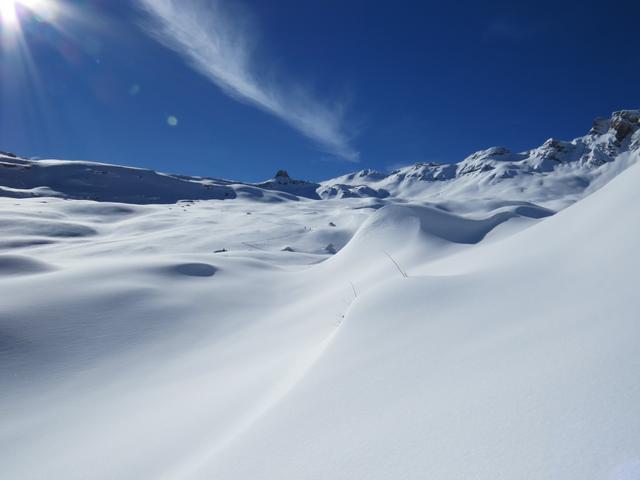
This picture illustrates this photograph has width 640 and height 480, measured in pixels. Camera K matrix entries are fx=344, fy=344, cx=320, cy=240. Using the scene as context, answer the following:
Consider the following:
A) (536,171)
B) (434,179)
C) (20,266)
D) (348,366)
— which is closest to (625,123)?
(536,171)

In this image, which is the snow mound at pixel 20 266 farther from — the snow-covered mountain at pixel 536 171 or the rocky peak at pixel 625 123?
the rocky peak at pixel 625 123

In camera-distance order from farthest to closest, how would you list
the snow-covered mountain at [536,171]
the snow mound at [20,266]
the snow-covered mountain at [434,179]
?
the snow-covered mountain at [536,171] → the snow-covered mountain at [434,179] → the snow mound at [20,266]

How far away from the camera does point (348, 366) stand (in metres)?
2.04

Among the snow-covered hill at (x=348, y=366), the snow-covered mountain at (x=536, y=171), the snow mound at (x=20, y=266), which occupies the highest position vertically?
the snow-covered mountain at (x=536, y=171)

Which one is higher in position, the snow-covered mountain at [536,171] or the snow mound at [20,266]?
the snow-covered mountain at [536,171]

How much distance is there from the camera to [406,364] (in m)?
1.89

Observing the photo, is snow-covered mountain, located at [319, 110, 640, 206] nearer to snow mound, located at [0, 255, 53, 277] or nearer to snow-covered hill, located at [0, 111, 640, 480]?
snow mound, located at [0, 255, 53, 277]

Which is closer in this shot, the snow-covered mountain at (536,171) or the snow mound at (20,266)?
the snow mound at (20,266)

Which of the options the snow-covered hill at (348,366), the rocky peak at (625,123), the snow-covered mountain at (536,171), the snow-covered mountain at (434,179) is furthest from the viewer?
the rocky peak at (625,123)

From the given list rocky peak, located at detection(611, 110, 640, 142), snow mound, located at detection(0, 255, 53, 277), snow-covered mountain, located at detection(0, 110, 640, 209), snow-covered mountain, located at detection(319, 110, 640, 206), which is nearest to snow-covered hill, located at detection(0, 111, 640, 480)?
snow mound, located at detection(0, 255, 53, 277)

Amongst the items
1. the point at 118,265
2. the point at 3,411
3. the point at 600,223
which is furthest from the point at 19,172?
the point at 600,223

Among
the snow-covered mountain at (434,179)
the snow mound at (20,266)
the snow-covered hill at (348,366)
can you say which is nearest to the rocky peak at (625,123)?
the snow-covered mountain at (434,179)

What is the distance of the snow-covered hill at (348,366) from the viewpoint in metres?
1.18

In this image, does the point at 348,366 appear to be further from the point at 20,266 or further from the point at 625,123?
the point at 625,123
